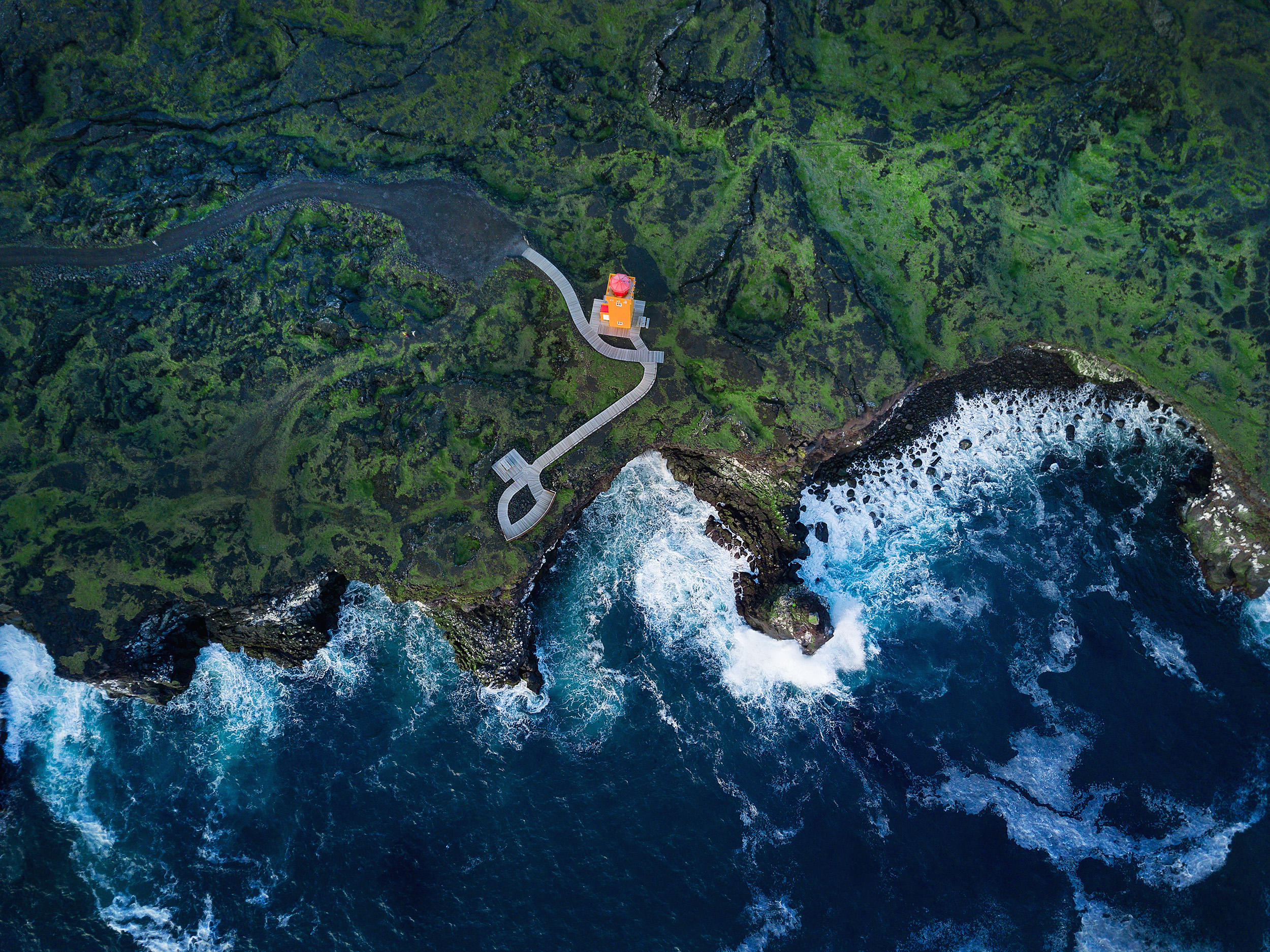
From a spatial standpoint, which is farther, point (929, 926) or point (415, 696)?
point (415, 696)

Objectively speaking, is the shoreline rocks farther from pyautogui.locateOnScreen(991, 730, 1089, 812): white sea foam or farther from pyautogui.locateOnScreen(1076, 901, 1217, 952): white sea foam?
pyautogui.locateOnScreen(1076, 901, 1217, 952): white sea foam

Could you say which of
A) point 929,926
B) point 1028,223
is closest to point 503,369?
point 1028,223

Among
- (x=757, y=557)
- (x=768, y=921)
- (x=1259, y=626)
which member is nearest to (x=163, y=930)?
(x=768, y=921)

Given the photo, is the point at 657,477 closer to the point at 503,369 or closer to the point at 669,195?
the point at 503,369

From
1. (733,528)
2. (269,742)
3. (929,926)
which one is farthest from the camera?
(733,528)

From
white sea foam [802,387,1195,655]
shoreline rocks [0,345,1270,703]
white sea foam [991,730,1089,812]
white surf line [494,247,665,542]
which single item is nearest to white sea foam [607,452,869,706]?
shoreline rocks [0,345,1270,703]

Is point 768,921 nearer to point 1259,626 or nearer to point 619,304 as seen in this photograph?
point 1259,626
